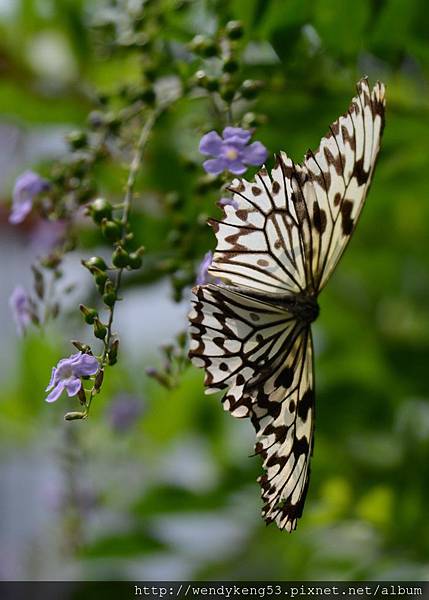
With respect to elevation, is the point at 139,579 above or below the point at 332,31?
below

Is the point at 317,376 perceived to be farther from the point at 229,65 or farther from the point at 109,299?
the point at 109,299

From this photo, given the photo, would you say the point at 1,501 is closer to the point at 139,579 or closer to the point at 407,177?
the point at 139,579

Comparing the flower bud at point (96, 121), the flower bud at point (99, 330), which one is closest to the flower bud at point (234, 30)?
the flower bud at point (96, 121)

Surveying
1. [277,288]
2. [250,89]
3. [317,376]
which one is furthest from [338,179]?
[317,376]

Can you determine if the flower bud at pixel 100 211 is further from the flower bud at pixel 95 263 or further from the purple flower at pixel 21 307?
the purple flower at pixel 21 307

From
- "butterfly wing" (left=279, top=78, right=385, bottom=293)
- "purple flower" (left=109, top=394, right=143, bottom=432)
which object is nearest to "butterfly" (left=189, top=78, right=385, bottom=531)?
"butterfly wing" (left=279, top=78, right=385, bottom=293)

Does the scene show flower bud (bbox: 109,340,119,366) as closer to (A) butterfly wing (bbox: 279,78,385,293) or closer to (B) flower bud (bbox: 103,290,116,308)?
(B) flower bud (bbox: 103,290,116,308)

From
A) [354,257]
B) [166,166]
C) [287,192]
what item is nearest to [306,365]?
[287,192]
